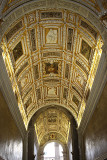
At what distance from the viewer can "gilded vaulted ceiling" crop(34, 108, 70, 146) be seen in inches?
1022

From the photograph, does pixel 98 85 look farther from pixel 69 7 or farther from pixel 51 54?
pixel 51 54

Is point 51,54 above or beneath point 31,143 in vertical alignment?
above

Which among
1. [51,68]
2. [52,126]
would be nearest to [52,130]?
[52,126]

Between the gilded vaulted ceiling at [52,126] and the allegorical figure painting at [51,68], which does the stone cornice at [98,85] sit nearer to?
the allegorical figure painting at [51,68]

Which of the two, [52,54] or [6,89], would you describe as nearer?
[6,89]

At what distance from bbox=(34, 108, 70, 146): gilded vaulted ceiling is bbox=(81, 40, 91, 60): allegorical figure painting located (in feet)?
38.5

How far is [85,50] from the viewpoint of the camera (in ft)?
42.3

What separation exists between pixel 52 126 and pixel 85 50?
20.5 metres

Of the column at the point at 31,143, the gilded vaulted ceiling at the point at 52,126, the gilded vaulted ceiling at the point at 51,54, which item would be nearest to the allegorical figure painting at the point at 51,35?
the gilded vaulted ceiling at the point at 51,54

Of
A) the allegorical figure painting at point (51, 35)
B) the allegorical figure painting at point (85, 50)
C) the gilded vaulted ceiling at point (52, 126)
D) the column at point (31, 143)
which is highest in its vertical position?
the allegorical figure painting at point (51, 35)

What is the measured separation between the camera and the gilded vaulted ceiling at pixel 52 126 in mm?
25956

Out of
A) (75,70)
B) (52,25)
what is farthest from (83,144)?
(52,25)

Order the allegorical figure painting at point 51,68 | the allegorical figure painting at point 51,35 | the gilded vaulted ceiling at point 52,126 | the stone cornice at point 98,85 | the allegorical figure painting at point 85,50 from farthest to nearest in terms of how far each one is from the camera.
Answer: the gilded vaulted ceiling at point 52,126, the allegorical figure painting at point 51,68, the allegorical figure painting at point 51,35, the allegorical figure painting at point 85,50, the stone cornice at point 98,85

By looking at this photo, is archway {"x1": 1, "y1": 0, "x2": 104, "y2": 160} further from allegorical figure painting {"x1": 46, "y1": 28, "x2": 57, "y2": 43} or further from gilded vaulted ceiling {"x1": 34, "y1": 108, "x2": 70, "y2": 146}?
gilded vaulted ceiling {"x1": 34, "y1": 108, "x2": 70, "y2": 146}
